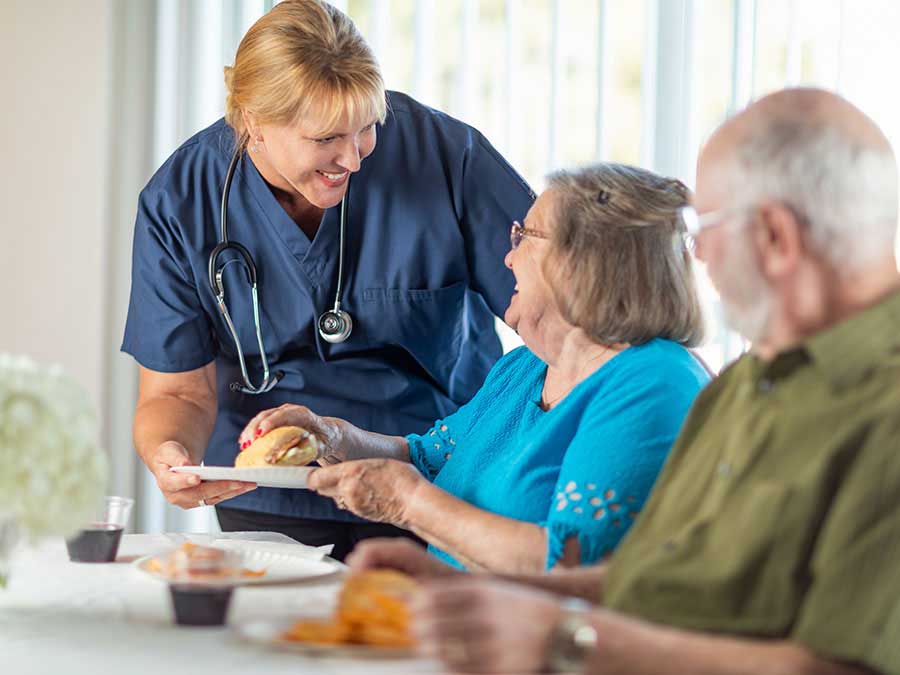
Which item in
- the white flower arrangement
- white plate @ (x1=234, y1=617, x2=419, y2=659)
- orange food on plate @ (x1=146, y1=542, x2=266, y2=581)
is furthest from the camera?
orange food on plate @ (x1=146, y1=542, x2=266, y2=581)

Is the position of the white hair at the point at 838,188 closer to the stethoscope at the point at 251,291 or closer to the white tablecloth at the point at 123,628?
the white tablecloth at the point at 123,628

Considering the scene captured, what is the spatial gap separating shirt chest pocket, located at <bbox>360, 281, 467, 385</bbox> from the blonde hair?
14.8 inches

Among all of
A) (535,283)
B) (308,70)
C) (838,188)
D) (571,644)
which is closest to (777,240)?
(838,188)

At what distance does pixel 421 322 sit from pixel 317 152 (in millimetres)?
416

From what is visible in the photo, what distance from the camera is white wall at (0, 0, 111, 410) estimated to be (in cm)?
333

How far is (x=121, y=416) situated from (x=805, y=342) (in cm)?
270

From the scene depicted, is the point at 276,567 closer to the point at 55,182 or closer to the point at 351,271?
the point at 351,271

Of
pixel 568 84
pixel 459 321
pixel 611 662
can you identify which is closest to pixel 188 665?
pixel 611 662

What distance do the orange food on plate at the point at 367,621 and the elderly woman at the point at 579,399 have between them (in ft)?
1.40

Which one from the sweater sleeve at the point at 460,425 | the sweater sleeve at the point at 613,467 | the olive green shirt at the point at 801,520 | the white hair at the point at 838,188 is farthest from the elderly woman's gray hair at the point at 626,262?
the white hair at the point at 838,188

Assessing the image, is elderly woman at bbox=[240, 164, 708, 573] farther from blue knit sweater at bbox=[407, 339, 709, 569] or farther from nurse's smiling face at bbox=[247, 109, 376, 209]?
nurse's smiling face at bbox=[247, 109, 376, 209]

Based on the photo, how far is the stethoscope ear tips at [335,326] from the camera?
7.43ft

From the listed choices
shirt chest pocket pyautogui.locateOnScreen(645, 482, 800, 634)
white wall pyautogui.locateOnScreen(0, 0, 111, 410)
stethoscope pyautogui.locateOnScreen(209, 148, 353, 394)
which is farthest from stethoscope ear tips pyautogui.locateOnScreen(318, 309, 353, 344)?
white wall pyautogui.locateOnScreen(0, 0, 111, 410)

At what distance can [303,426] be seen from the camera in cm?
208
